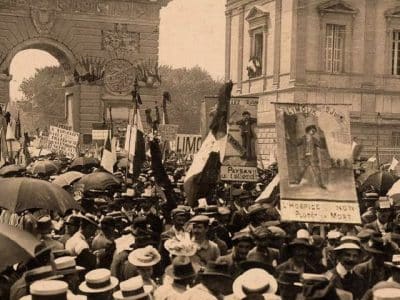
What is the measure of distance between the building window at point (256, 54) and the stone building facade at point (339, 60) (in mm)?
563

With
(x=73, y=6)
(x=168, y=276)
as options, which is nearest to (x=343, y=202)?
(x=168, y=276)

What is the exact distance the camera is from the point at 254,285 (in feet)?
15.6

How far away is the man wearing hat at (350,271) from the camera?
6.55m

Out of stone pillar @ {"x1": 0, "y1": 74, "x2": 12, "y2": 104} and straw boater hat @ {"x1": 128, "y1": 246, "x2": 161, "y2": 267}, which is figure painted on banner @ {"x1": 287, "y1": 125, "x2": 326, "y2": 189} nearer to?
straw boater hat @ {"x1": 128, "y1": 246, "x2": 161, "y2": 267}

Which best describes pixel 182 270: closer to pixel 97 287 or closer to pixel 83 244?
pixel 97 287

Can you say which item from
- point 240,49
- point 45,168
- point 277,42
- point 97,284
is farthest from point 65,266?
point 240,49

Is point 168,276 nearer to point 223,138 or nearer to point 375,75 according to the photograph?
point 223,138

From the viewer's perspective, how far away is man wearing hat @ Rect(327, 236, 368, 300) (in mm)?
6555

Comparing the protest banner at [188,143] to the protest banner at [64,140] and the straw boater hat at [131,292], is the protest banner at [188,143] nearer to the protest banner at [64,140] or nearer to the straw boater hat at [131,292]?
the protest banner at [64,140]

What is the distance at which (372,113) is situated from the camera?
3338 cm

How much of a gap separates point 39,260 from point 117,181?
24.9ft

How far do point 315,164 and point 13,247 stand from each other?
3116 millimetres

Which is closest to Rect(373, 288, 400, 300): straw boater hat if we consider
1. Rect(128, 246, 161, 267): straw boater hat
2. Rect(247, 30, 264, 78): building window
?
Rect(128, 246, 161, 267): straw boater hat

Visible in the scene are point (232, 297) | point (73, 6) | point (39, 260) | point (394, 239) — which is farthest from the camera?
point (73, 6)
